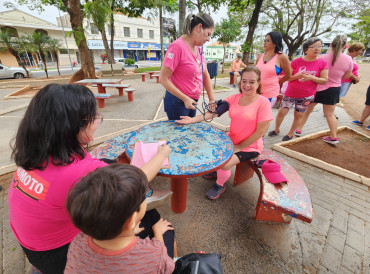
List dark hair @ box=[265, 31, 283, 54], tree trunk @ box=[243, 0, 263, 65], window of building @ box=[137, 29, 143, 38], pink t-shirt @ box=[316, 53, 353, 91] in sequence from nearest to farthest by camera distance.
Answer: dark hair @ box=[265, 31, 283, 54]
pink t-shirt @ box=[316, 53, 353, 91]
tree trunk @ box=[243, 0, 263, 65]
window of building @ box=[137, 29, 143, 38]

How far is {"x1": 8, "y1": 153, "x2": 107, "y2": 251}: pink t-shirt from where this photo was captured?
0.84 meters

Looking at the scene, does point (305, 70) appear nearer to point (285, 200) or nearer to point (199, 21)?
point (199, 21)

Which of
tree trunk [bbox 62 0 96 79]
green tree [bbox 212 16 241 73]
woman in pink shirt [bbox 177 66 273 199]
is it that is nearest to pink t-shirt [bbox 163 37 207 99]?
woman in pink shirt [bbox 177 66 273 199]

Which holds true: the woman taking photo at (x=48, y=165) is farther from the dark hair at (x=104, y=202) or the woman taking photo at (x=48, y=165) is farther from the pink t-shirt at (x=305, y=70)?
the pink t-shirt at (x=305, y=70)

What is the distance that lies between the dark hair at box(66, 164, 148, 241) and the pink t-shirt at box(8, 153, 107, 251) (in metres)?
0.25

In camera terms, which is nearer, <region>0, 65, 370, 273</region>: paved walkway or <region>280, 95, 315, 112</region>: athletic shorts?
<region>0, 65, 370, 273</region>: paved walkway

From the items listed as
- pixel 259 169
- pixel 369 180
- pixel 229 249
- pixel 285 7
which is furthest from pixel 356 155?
pixel 285 7

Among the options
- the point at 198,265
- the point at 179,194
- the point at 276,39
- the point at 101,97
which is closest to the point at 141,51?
the point at 101,97

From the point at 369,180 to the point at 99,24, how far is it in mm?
12618

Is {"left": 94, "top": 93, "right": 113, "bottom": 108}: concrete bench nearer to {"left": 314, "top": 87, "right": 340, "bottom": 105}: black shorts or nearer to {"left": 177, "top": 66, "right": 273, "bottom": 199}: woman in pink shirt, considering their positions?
{"left": 177, "top": 66, "right": 273, "bottom": 199}: woman in pink shirt

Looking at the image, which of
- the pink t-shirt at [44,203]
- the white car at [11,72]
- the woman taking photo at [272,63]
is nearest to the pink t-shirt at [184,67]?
the woman taking photo at [272,63]

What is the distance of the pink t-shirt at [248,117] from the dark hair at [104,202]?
1.64 metres

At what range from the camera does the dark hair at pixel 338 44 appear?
9.97 feet

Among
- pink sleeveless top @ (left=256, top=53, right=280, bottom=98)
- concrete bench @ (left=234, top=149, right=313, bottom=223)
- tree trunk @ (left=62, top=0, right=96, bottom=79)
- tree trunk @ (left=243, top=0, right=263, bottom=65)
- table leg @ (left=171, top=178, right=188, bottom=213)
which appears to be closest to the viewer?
concrete bench @ (left=234, top=149, right=313, bottom=223)
